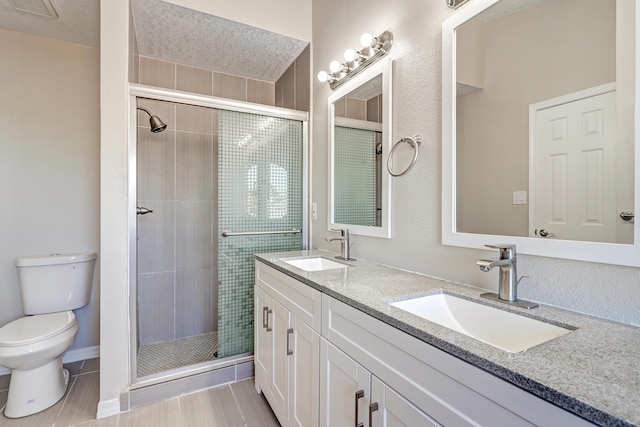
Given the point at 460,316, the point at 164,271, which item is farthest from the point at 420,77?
the point at 164,271

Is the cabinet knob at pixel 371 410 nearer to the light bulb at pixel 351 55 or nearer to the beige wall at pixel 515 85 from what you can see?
the beige wall at pixel 515 85

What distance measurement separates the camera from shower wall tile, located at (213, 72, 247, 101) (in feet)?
8.86

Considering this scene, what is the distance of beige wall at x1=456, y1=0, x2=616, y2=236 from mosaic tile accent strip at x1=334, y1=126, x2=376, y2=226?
0.57 metres

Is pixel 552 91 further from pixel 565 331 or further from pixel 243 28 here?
pixel 243 28

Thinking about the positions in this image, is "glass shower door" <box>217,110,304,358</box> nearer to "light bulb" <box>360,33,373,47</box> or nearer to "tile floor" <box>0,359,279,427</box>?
"tile floor" <box>0,359,279,427</box>

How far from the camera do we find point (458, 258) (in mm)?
1176

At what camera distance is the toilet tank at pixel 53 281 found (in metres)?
1.97

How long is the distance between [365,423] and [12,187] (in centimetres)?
271

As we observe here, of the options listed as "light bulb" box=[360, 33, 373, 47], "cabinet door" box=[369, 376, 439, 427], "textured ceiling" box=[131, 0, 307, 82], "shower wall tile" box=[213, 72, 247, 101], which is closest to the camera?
"cabinet door" box=[369, 376, 439, 427]

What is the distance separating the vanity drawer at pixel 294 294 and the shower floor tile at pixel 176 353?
88 cm

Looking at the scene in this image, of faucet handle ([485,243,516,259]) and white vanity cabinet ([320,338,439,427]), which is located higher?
faucet handle ([485,243,516,259])

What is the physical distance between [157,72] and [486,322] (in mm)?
2866

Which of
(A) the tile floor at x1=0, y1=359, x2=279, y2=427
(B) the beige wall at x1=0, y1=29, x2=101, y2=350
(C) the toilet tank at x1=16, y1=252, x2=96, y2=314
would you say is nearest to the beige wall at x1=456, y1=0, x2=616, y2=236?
(A) the tile floor at x1=0, y1=359, x2=279, y2=427

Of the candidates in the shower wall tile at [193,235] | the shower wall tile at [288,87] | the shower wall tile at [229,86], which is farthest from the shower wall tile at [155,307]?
the shower wall tile at [288,87]
